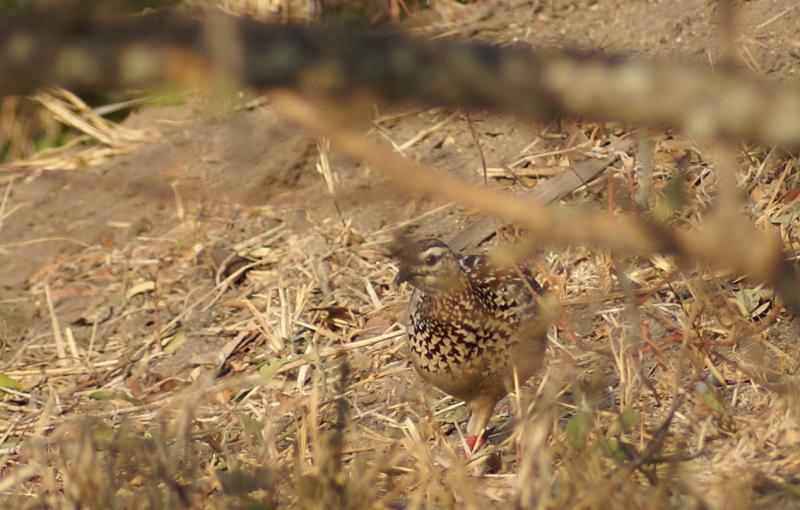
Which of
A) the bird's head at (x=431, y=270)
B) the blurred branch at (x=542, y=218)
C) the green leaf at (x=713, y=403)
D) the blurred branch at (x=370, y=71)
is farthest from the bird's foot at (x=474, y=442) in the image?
the blurred branch at (x=370, y=71)

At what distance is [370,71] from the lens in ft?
7.95

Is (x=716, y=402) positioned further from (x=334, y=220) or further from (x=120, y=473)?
(x=334, y=220)

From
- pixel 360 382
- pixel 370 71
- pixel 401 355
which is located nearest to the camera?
pixel 370 71

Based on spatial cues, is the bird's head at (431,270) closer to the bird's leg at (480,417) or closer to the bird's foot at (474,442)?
the bird's leg at (480,417)

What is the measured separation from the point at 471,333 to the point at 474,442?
1.42 feet

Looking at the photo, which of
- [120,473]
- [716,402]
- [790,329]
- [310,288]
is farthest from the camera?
[310,288]

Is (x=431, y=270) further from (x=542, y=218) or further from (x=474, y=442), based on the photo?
(x=542, y=218)

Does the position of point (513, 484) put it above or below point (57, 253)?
above

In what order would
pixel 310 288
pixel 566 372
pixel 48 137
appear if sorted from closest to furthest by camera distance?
1. pixel 566 372
2. pixel 310 288
3. pixel 48 137

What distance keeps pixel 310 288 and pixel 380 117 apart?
4.35 feet

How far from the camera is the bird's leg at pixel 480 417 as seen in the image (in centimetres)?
511

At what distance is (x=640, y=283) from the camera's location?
5828 millimetres

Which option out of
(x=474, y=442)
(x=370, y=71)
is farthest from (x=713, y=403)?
(x=370, y=71)

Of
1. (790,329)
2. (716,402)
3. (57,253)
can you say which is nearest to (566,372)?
(716,402)
